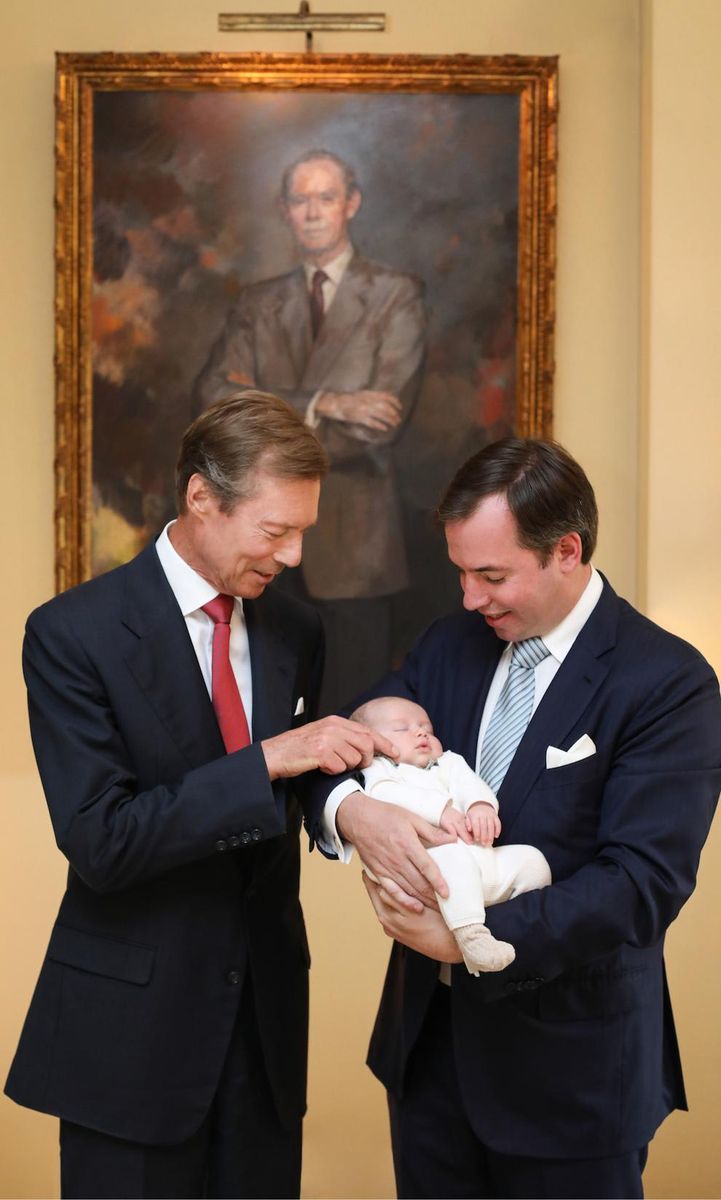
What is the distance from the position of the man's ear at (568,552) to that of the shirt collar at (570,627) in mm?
83

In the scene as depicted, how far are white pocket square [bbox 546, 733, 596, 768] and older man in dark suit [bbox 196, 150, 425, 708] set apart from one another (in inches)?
86.8

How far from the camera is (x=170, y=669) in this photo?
9.05 feet

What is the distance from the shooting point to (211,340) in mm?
4844

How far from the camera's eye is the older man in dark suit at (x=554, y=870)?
256cm

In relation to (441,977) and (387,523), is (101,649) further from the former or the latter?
(387,523)

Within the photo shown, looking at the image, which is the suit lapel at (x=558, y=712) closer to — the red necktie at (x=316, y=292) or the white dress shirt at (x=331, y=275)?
the white dress shirt at (x=331, y=275)

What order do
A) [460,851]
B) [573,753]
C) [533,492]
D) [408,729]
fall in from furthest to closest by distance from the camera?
1. [408,729]
2. [533,492]
3. [573,753]
4. [460,851]

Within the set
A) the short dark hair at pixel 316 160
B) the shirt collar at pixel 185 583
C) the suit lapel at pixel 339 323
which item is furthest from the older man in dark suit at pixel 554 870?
the short dark hair at pixel 316 160

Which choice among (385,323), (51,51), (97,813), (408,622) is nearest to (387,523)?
(408,622)

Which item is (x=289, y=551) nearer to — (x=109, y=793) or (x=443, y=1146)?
(x=109, y=793)

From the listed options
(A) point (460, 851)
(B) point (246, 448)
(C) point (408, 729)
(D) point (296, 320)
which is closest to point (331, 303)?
(D) point (296, 320)

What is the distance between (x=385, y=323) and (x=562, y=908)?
114 inches

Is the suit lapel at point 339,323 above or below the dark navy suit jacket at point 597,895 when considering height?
above

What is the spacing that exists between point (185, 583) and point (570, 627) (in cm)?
86
